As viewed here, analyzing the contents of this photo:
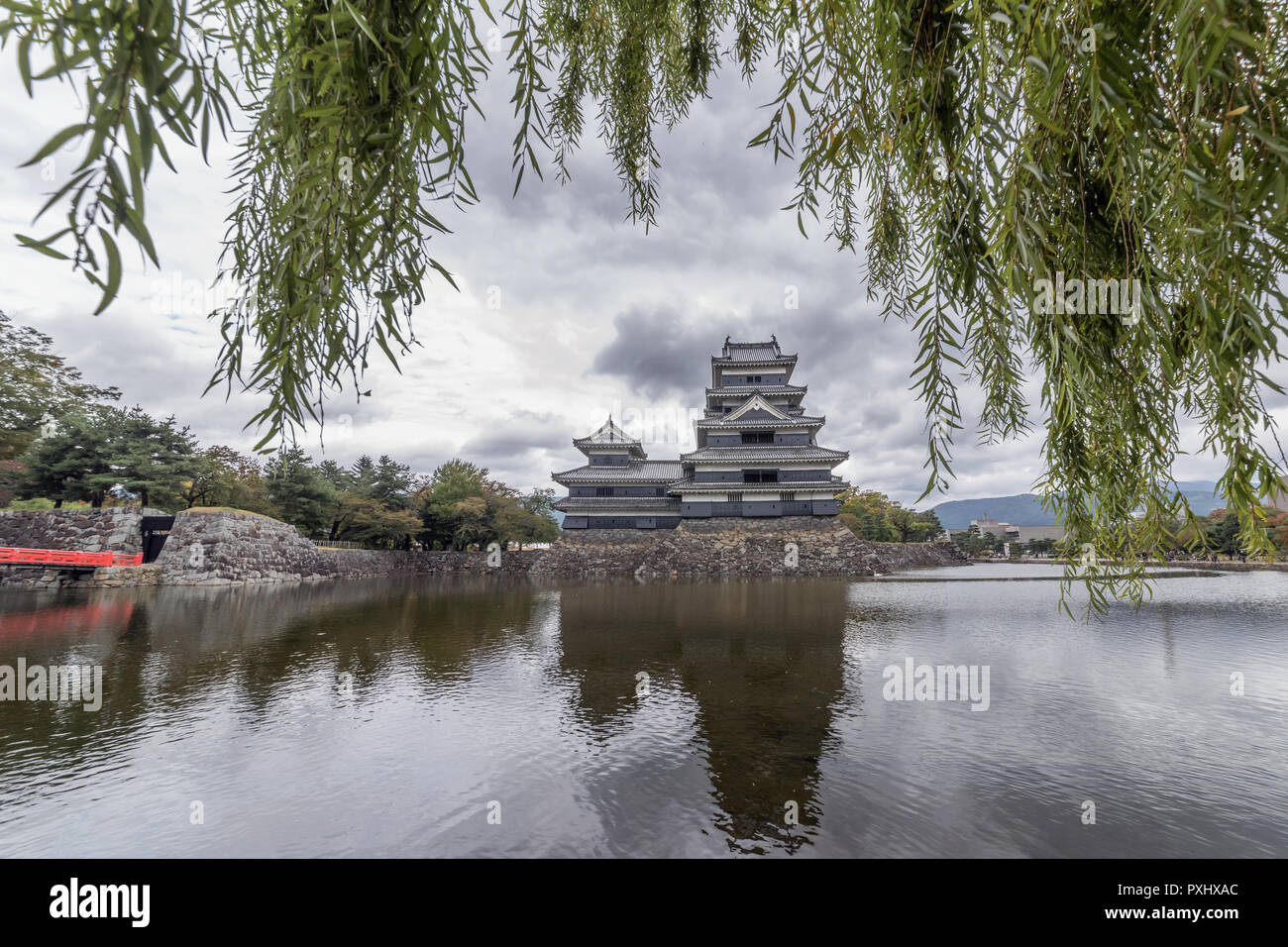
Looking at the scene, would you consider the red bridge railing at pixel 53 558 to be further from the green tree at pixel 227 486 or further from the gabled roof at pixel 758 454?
the gabled roof at pixel 758 454

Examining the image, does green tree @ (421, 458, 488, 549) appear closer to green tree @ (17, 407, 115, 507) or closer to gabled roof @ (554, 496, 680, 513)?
gabled roof @ (554, 496, 680, 513)

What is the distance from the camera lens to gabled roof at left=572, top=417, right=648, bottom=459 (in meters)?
30.2

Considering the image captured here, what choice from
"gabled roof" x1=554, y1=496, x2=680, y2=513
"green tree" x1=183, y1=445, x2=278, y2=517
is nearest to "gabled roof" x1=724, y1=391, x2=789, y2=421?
"gabled roof" x1=554, y1=496, x2=680, y2=513

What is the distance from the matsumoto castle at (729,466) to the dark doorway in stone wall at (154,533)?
16431 millimetres

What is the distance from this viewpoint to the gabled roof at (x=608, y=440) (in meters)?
30.2

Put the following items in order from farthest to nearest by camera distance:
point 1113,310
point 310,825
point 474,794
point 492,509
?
point 492,509 → point 474,794 → point 310,825 → point 1113,310

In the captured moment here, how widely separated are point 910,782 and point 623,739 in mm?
2088

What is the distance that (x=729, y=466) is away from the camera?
26.4 meters

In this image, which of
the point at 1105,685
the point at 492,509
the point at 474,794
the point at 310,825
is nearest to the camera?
the point at 310,825

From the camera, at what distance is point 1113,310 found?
1.33 meters

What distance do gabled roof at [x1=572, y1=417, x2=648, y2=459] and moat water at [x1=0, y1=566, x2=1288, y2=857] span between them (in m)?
22.4

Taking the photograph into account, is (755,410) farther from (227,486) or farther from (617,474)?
(227,486)

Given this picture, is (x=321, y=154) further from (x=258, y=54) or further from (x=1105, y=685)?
(x=1105, y=685)
